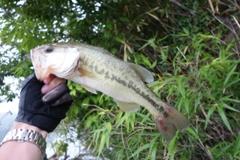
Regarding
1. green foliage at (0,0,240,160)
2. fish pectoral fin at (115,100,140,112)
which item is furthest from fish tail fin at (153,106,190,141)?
green foliage at (0,0,240,160)

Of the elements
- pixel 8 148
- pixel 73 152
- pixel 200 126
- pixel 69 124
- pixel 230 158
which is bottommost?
pixel 73 152

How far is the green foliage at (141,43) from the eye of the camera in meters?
2.30

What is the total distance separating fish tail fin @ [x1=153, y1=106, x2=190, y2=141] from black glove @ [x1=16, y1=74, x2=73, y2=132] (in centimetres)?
48

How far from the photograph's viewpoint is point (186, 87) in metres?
2.12

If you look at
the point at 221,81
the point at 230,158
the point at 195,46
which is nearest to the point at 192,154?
the point at 230,158

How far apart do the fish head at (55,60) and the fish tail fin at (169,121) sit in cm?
52

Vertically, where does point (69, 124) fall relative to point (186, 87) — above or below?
below

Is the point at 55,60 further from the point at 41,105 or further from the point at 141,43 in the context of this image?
the point at 141,43

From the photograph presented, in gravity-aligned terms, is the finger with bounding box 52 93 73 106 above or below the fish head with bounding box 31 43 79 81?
below

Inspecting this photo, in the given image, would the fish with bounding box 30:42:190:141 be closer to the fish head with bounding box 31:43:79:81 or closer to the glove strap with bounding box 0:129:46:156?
the fish head with bounding box 31:43:79:81

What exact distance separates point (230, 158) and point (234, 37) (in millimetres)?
1454

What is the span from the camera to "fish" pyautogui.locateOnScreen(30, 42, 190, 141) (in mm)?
1367

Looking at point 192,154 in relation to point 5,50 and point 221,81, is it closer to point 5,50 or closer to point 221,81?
point 221,81

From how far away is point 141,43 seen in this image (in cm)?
330
